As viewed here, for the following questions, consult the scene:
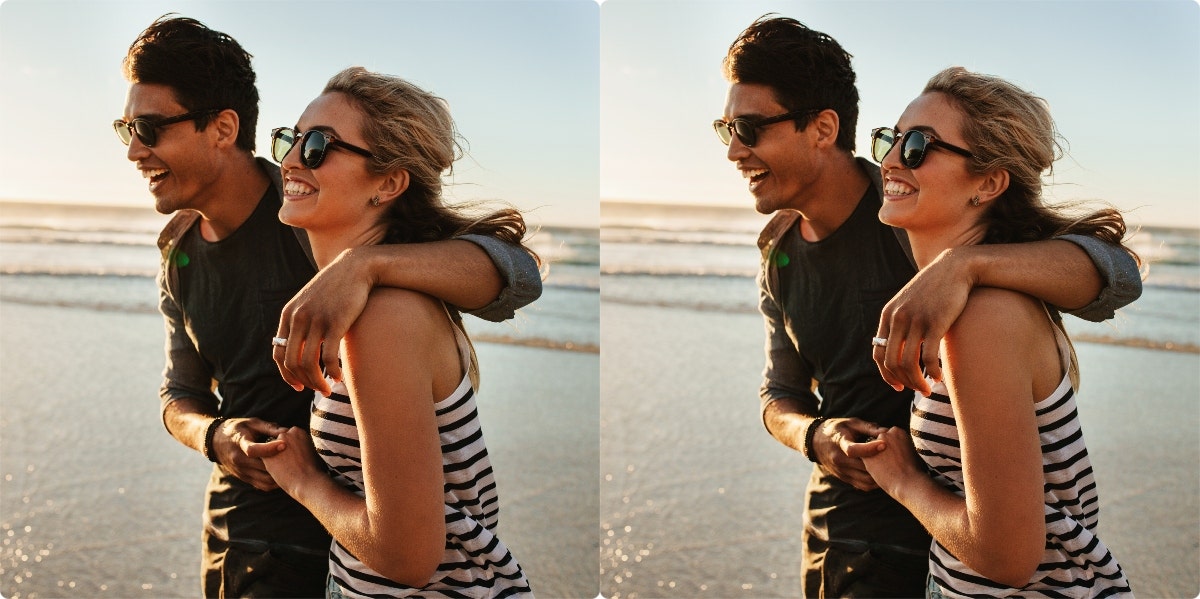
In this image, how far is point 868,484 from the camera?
2.41m

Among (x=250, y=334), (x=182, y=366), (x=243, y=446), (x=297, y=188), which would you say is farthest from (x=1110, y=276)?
(x=182, y=366)

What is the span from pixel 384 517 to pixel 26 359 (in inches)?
229

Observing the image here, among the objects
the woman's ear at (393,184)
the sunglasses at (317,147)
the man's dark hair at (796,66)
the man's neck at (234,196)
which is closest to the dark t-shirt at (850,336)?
the man's dark hair at (796,66)

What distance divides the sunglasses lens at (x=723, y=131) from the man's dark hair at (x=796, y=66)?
13 centimetres

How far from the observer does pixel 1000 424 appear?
178 centimetres

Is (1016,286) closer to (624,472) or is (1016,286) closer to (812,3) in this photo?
(812,3)

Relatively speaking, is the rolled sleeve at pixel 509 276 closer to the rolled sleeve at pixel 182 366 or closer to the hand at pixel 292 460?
the hand at pixel 292 460

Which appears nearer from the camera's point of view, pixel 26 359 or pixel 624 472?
pixel 624 472

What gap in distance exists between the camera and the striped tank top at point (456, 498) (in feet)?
6.70

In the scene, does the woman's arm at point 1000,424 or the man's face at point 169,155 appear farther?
the man's face at point 169,155

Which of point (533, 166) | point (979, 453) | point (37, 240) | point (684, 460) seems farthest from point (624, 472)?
point (37, 240)

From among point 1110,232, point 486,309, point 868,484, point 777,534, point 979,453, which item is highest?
point 1110,232

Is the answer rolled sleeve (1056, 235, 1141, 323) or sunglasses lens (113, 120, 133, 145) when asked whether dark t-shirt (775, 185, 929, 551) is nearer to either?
rolled sleeve (1056, 235, 1141, 323)

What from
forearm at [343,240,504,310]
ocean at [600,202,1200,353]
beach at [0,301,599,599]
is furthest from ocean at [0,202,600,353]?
forearm at [343,240,504,310]
